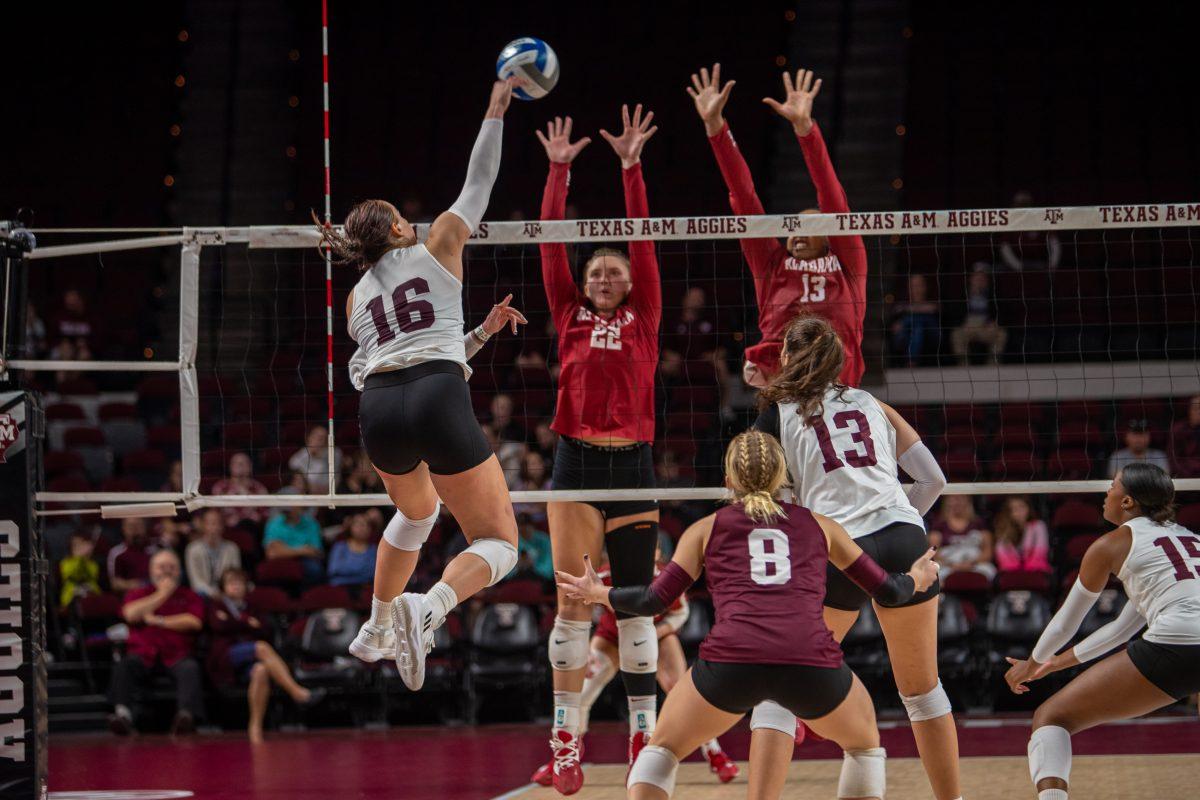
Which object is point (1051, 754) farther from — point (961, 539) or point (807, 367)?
point (961, 539)

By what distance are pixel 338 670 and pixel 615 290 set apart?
5.27 m

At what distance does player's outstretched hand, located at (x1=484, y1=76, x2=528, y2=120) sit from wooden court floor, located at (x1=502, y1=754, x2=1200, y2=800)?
11.0 feet

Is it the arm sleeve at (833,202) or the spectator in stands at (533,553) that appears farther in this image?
the spectator in stands at (533,553)

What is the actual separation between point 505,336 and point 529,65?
7.60m

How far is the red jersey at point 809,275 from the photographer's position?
6656mm

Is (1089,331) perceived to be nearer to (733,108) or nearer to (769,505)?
(733,108)

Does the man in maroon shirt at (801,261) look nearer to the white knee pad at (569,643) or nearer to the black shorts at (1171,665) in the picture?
the white knee pad at (569,643)

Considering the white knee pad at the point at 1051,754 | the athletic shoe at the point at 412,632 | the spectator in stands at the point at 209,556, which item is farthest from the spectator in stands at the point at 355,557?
the white knee pad at the point at 1051,754

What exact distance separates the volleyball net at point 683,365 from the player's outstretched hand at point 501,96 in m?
4.10

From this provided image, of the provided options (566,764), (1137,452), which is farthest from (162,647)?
(1137,452)

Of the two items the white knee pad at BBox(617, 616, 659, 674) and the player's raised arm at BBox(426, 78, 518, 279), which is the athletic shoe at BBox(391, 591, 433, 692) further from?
the white knee pad at BBox(617, 616, 659, 674)

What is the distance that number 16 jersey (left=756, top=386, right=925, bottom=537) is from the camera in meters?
5.34

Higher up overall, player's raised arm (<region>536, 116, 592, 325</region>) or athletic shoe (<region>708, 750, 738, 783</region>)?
player's raised arm (<region>536, 116, 592, 325</region>)

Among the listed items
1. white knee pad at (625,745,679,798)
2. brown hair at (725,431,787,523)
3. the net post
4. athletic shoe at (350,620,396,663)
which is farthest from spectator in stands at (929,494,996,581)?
white knee pad at (625,745,679,798)
